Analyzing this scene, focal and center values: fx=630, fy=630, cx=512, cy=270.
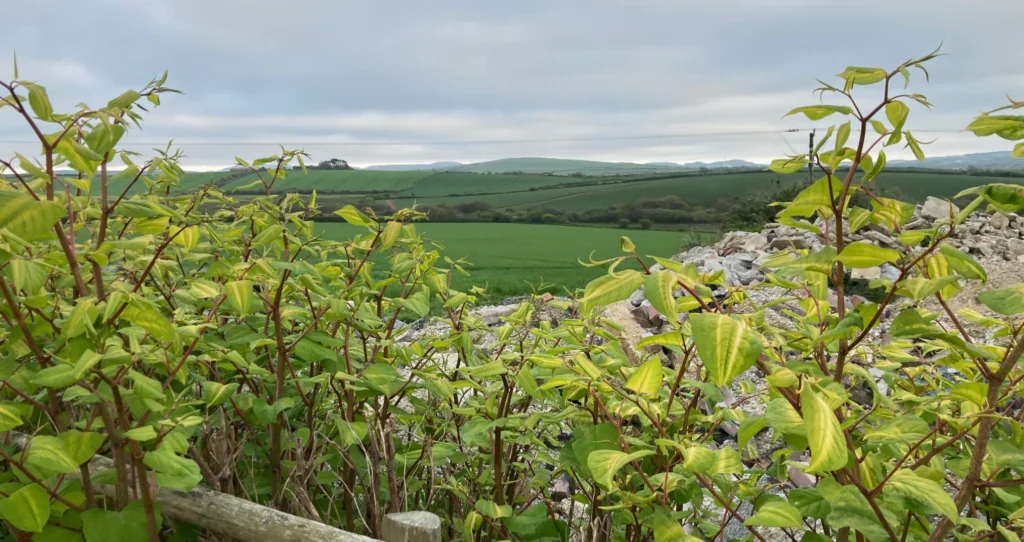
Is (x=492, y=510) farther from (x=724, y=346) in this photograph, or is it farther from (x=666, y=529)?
(x=724, y=346)

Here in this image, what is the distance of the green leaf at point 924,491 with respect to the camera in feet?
3.04

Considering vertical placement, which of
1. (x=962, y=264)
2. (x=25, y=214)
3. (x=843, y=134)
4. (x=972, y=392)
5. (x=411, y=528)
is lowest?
(x=411, y=528)

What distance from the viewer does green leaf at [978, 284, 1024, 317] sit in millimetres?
929

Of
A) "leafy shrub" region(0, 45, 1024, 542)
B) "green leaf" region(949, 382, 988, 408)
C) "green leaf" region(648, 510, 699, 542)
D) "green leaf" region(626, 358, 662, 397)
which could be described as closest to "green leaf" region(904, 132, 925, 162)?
"leafy shrub" region(0, 45, 1024, 542)

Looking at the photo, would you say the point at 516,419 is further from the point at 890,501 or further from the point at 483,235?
the point at 483,235

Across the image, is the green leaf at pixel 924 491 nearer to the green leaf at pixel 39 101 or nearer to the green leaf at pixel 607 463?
the green leaf at pixel 607 463

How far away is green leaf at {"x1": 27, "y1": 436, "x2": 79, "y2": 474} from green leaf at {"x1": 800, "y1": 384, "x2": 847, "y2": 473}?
1.27 metres

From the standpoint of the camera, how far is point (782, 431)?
3.21 ft

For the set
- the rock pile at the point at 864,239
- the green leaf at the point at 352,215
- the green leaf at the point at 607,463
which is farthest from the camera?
the rock pile at the point at 864,239

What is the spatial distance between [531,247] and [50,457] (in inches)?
453

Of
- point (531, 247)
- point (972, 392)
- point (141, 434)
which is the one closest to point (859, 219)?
point (972, 392)

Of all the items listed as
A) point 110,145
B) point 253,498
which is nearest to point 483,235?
point 253,498

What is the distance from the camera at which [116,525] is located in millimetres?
1420

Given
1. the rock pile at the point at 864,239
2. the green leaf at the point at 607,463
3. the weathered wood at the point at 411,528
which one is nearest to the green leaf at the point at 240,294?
the weathered wood at the point at 411,528
